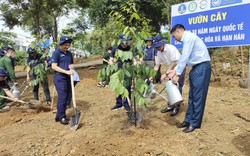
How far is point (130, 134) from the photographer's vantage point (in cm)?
408

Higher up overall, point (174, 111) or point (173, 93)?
point (173, 93)

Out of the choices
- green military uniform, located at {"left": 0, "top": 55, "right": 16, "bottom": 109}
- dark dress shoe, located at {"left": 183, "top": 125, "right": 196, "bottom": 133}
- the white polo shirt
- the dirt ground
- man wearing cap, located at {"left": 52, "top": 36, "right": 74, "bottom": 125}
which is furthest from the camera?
green military uniform, located at {"left": 0, "top": 55, "right": 16, "bottom": 109}

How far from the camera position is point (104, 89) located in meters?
8.67

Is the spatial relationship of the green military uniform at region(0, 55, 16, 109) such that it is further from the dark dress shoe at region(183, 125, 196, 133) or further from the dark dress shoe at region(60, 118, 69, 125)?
the dark dress shoe at region(183, 125, 196, 133)

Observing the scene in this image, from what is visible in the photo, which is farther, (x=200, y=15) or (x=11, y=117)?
(x=200, y=15)

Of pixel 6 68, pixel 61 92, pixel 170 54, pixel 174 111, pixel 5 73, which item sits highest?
pixel 170 54

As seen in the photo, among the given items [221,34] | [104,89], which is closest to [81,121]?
[104,89]

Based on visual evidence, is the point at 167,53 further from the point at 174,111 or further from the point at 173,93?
the point at 174,111

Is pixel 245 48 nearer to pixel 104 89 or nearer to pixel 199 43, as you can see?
pixel 104 89

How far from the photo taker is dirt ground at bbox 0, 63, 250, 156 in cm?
363

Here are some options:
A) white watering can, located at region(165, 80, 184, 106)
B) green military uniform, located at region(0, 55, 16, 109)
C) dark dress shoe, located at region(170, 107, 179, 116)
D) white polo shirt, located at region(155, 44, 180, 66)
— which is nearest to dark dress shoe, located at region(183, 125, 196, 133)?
white watering can, located at region(165, 80, 184, 106)

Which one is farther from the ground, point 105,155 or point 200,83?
point 200,83

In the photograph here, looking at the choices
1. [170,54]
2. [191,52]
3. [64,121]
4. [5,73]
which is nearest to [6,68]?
[5,73]

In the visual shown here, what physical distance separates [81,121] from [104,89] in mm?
3722
